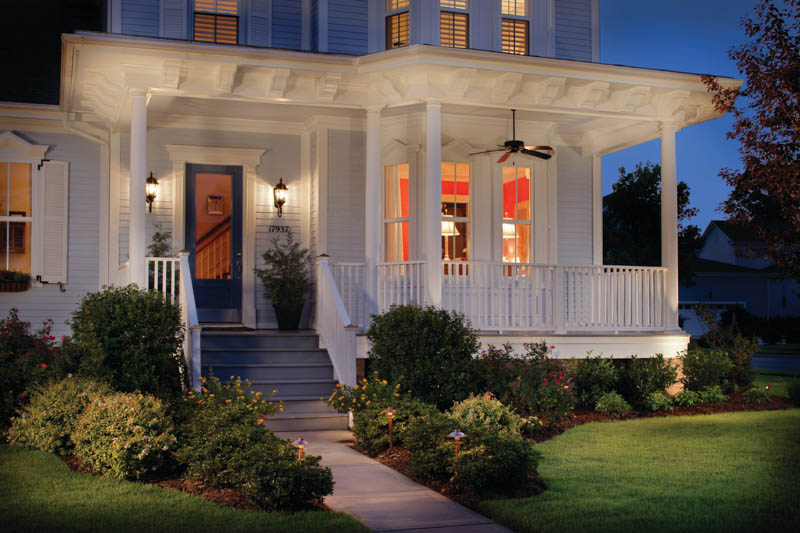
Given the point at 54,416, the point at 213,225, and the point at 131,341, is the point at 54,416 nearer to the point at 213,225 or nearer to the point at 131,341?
the point at 131,341

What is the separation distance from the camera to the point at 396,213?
40.0 feet

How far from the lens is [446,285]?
11.1 metres

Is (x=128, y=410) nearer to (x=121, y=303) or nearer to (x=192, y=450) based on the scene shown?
(x=192, y=450)

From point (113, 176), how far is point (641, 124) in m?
7.69

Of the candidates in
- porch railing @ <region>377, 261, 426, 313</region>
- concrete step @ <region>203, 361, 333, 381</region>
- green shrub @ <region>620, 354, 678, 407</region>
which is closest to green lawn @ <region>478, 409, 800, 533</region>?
green shrub @ <region>620, 354, 678, 407</region>

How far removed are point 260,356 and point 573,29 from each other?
7435 mm

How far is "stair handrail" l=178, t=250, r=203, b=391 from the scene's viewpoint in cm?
881

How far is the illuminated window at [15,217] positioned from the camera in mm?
12000

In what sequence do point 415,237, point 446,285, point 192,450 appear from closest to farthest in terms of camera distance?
point 192,450 < point 446,285 < point 415,237

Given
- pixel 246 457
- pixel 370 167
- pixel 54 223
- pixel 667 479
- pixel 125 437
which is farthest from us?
pixel 54 223

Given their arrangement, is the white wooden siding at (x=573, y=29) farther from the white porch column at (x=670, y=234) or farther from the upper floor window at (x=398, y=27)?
the white porch column at (x=670, y=234)

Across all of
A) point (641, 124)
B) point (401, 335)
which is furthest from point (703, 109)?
point (401, 335)

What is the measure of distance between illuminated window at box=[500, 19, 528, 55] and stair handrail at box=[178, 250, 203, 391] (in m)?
6.26

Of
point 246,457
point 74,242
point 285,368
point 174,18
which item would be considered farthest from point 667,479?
point 174,18
